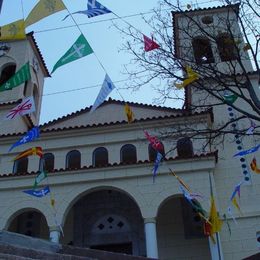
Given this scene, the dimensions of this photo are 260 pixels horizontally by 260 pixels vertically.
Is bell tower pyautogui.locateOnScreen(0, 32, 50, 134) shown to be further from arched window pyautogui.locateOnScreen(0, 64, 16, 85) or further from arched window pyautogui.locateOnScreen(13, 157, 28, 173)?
arched window pyautogui.locateOnScreen(13, 157, 28, 173)

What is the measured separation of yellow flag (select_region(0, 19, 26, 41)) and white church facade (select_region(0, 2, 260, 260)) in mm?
5409

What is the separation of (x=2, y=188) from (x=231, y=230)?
8.82m

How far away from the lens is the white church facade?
14.9 meters

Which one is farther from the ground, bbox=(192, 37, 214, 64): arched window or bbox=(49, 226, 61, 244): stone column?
bbox=(192, 37, 214, 64): arched window

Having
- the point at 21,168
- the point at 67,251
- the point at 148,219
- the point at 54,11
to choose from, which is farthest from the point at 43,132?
the point at 67,251

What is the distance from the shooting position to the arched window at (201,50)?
→ 12480 millimetres

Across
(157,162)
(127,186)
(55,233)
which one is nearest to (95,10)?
(157,162)

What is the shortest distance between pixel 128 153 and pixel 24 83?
8.32m

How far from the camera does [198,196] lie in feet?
47.2

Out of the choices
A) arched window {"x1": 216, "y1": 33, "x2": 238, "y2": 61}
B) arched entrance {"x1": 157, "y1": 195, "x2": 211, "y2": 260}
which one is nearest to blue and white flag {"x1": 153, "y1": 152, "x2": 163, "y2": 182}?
arched entrance {"x1": 157, "y1": 195, "x2": 211, "y2": 260}

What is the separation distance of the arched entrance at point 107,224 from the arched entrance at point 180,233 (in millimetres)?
845

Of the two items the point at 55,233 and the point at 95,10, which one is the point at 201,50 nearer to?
the point at 95,10

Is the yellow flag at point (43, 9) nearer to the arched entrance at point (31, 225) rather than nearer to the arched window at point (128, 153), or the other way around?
the arched window at point (128, 153)

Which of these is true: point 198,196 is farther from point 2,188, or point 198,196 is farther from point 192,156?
point 2,188
